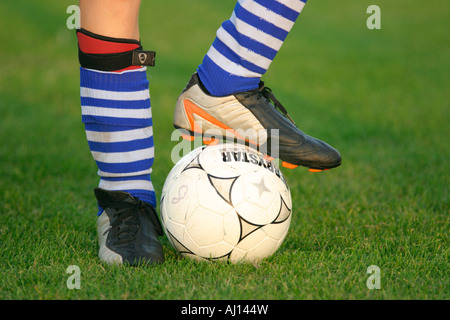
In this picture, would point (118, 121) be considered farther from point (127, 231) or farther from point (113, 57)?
point (127, 231)

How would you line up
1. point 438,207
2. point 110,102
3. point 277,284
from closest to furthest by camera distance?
1. point 277,284
2. point 110,102
3. point 438,207

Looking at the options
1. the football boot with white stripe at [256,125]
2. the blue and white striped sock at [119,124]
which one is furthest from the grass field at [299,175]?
the football boot with white stripe at [256,125]

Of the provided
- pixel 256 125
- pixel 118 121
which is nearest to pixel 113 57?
pixel 118 121

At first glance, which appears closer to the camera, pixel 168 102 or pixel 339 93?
pixel 168 102

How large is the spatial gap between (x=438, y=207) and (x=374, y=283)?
1.40 m

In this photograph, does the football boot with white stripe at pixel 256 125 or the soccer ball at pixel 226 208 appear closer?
the soccer ball at pixel 226 208

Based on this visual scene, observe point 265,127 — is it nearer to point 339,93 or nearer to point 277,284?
point 277,284

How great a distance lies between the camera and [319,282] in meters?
2.22

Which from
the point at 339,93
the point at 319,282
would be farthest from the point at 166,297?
the point at 339,93

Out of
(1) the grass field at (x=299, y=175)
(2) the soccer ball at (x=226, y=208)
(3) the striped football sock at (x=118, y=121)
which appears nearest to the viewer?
(1) the grass field at (x=299, y=175)

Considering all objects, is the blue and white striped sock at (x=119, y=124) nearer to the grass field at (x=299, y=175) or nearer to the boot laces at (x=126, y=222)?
the boot laces at (x=126, y=222)

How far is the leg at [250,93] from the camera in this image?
2.48 meters

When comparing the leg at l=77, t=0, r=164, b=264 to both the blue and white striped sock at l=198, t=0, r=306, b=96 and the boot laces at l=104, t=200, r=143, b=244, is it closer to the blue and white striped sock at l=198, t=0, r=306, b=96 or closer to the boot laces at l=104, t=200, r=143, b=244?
the boot laces at l=104, t=200, r=143, b=244
